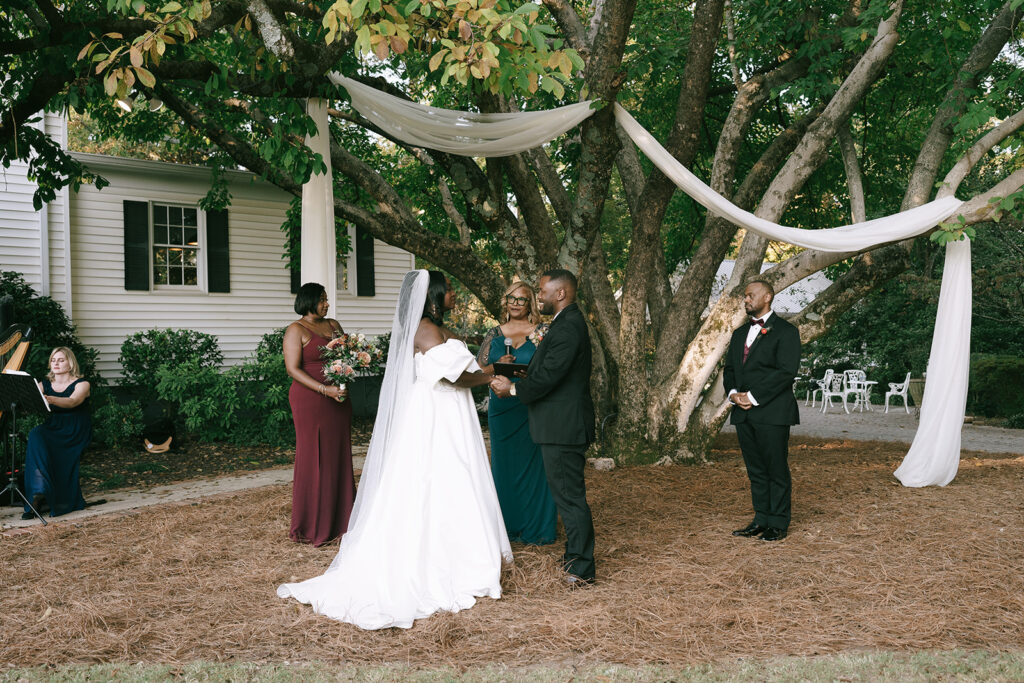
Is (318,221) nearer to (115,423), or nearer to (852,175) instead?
(115,423)

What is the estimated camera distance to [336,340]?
6.17m

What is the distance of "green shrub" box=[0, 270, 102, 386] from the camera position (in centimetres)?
1202

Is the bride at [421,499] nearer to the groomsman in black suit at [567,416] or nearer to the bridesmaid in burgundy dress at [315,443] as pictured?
the groomsman in black suit at [567,416]

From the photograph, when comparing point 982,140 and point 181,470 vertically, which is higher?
point 982,140

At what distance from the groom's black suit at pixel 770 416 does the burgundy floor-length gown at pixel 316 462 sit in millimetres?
3419

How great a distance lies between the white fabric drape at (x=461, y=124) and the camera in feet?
24.9

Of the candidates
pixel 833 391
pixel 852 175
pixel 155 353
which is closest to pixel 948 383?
pixel 852 175

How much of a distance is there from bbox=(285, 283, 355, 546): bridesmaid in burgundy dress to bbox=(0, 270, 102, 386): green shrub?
23.1 feet

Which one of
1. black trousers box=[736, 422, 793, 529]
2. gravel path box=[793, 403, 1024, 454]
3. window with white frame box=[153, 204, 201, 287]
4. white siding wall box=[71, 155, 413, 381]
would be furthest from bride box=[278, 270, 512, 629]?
window with white frame box=[153, 204, 201, 287]

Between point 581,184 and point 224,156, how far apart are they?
6306mm

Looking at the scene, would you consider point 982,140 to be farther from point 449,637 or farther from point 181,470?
point 181,470

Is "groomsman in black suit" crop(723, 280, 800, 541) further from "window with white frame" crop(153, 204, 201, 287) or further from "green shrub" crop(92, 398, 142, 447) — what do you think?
"window with white frame" crop(153, 204, 201, 287)

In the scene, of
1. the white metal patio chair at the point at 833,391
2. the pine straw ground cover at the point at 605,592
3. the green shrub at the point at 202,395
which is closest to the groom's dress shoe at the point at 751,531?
the pine straw ground cover at the point at 605,592

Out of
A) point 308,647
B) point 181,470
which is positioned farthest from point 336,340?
point 181,470
